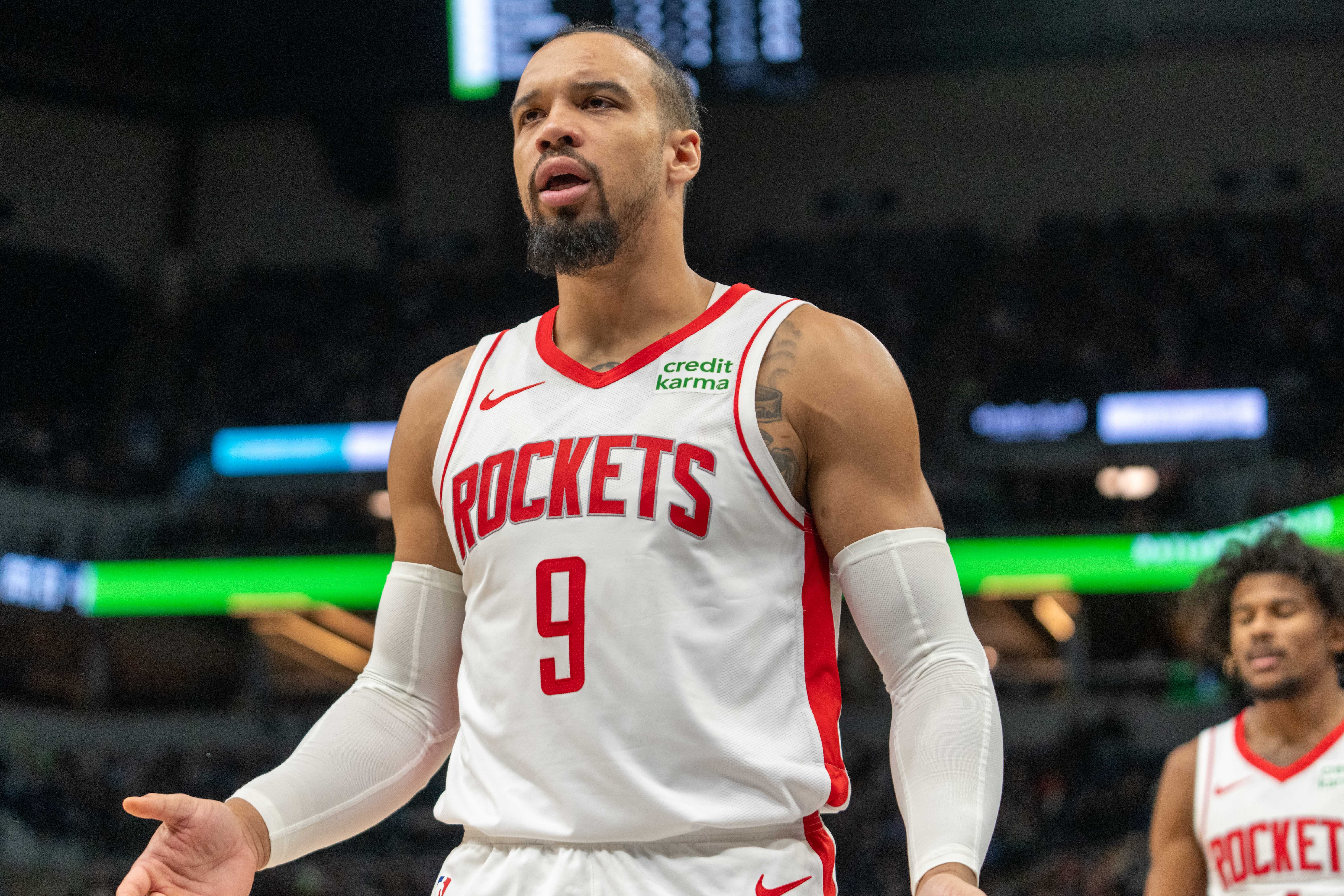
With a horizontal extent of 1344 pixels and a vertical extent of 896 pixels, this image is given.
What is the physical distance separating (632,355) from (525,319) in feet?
54.4

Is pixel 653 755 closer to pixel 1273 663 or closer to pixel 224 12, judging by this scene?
pixel 1273 663

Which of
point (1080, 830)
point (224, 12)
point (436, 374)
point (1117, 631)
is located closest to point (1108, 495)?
point (1117, 631)

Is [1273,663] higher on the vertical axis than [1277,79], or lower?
lower

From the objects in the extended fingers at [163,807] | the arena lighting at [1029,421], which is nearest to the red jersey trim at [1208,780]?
the extended fingers at [163,807]

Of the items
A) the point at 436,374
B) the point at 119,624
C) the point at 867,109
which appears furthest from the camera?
the point at 867,109

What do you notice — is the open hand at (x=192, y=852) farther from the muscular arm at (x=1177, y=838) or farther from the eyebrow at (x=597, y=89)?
the muscular arm at (x=1177, y=838)

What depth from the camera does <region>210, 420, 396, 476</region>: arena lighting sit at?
56.8 feet

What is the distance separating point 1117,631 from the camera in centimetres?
1608

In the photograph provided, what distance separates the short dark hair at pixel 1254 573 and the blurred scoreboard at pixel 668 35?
21.2 ft

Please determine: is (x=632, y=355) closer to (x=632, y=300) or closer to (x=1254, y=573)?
(x=632, y=300)

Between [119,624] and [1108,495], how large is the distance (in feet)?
38.2

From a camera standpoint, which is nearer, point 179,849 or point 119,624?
point 179,849

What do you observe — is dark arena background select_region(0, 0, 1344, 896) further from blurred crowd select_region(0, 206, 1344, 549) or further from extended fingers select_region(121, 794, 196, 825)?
extended fingers select_region(121, 794, 196, 825)

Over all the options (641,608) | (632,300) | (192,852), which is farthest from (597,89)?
(192,852)
